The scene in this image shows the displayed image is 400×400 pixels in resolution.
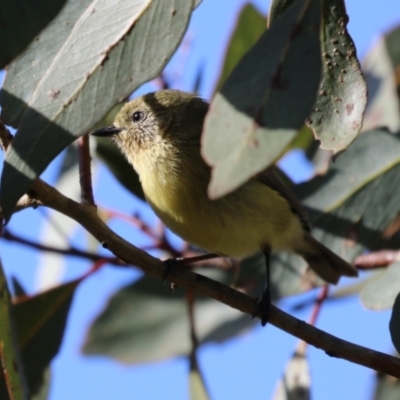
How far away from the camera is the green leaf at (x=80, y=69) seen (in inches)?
74.8

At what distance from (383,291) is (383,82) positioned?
1.78 metres

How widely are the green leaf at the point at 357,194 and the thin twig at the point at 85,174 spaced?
1406 mm

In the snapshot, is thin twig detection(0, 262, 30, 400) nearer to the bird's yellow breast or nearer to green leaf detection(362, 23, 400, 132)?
the bird's yellow breast

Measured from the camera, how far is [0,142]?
2.00m

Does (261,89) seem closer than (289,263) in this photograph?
Yes

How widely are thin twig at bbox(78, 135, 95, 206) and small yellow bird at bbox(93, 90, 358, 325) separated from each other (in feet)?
3.04

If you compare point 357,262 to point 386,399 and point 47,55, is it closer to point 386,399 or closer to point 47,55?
point 386,399

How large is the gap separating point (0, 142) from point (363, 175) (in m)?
1.83

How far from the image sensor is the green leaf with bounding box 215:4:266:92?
4.02 m

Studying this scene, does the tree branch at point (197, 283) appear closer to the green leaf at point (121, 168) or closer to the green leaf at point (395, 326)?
the green leaf at point (395, 326)

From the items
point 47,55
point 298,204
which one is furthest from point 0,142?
point 298,204

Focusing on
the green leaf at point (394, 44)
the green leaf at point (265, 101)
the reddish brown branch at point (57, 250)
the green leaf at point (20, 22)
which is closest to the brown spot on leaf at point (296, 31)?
the green leaf at point (265, 101)

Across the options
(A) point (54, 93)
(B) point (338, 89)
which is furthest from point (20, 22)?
(B) point (338, 89)

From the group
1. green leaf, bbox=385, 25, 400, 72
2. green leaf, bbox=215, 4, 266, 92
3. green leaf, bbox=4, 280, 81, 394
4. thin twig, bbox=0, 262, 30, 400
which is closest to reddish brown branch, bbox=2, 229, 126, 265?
green leaf, bbox=4, 280, 81, 394
